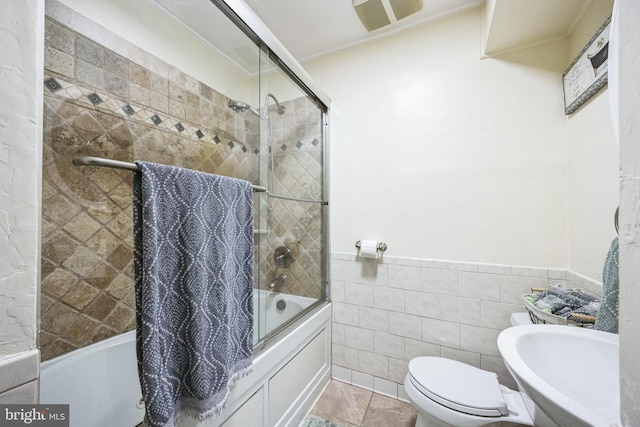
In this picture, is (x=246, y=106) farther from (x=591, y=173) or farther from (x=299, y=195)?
(x=591, y=173)

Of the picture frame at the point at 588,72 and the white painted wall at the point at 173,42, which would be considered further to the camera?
the white painted wall at the point at 173,42

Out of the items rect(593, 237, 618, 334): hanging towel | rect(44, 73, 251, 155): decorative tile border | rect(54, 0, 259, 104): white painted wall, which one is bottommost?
rect(593, 237, 618, 334): hanging towel

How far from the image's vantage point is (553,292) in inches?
41.2

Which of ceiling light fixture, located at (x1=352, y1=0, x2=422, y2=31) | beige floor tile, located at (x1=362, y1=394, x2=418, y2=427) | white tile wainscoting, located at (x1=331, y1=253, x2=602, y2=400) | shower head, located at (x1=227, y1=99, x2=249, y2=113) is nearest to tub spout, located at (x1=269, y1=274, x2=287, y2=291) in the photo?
white tile wainscoting, located at (x1=331, y1=253, x2=602, y2=400)

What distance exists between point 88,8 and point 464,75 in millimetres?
1896

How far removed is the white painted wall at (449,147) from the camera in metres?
1.27

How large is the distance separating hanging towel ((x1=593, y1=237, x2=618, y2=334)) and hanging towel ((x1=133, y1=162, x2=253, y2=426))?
4.01 feet

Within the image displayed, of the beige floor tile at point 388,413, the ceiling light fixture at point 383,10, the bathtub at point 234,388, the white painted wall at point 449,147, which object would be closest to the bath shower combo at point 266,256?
the bathtub at point 234,388

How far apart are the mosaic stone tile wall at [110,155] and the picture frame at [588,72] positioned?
4.54 feet

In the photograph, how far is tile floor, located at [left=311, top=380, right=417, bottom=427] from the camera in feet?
4.51

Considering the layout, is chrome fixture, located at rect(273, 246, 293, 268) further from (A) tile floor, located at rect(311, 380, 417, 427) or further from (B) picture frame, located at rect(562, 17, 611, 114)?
(B) picture frame, located at rect(562, 17, 611, 114)

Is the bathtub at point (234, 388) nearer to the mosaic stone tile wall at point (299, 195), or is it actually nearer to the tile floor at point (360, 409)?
the tile floor at point (360, 409)

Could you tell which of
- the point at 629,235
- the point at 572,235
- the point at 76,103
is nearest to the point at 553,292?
the point at 572,235

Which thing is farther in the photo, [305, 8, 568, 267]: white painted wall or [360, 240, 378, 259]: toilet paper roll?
[360, 240, 378, 259]: toilet paper roll
